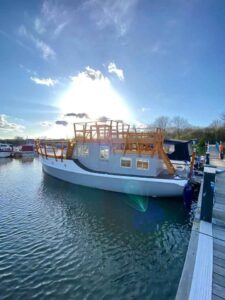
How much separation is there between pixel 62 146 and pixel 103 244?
972 centimetres

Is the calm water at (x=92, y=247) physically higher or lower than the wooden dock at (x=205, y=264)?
lower

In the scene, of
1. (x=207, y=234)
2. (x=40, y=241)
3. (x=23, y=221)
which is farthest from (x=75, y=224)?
(x=207, y=234)

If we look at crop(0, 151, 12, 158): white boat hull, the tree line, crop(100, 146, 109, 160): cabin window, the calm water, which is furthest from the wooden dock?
crop(0, 151, 12, 158): white boat hull

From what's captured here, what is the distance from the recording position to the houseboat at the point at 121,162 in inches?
433

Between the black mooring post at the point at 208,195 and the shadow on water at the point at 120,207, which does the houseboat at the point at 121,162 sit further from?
the black mooring post at the point at 208,195

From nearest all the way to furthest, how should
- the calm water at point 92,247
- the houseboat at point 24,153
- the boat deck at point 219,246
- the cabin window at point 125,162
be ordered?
the boat deck at point 219,246
the calm water at point 92,247
the cabin window at point 125,162
the houseboat at point 24,153

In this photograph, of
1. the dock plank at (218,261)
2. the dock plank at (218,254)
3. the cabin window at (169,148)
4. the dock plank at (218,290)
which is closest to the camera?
the dock plank at (218,290)

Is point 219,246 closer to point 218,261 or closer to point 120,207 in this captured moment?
point 218,261

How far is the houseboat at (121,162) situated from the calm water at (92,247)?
41.3 inches

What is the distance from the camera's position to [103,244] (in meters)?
6.41

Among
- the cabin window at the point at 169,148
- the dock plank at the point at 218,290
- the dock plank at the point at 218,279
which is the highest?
the cabin window at the point at 169,148

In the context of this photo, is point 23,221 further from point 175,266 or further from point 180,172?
point 180,172

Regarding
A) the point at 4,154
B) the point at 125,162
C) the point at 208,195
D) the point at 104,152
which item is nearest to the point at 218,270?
the point at 208,195

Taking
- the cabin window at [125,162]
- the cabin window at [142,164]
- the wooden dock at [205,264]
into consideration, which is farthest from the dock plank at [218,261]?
the cabin window at [125,162]
